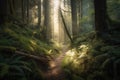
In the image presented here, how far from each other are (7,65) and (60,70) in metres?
3.61

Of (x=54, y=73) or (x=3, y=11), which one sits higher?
(x=3, y=11)

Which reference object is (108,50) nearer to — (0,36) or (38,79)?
(38,79)

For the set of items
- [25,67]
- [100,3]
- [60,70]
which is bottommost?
[60,70]

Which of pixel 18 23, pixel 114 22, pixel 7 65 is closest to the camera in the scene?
pixel 7 65

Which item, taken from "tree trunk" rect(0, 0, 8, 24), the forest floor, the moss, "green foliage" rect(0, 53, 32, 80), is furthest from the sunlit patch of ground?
"tree trunk" rect(0, 0, 8, 24)

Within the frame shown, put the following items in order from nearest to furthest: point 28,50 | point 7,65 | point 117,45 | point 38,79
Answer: point 7,65, point 38,79, point 117,45, point 28,50

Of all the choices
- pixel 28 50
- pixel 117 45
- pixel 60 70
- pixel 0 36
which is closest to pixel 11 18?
pixel 0 36

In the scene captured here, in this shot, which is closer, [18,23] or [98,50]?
[98,50]

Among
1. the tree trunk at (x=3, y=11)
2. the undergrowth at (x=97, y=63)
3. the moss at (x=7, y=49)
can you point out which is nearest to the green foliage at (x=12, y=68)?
the moss at (x=7, y=49)

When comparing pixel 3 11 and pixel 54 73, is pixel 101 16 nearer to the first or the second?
pixel 54 73

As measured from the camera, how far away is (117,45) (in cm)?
896

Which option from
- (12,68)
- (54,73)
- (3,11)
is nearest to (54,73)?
(54,73)

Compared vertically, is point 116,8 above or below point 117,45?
above

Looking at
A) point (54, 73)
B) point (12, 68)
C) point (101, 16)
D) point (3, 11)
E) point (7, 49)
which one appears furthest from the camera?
point (3, 11)
